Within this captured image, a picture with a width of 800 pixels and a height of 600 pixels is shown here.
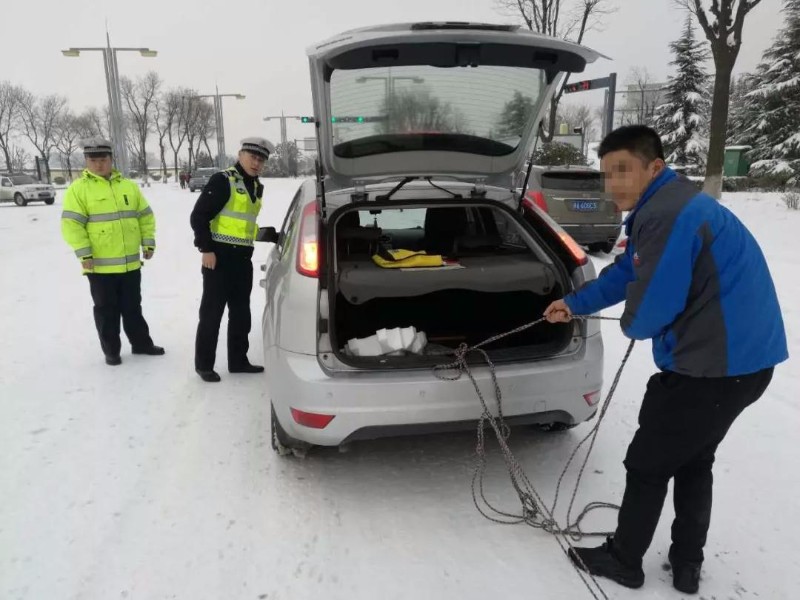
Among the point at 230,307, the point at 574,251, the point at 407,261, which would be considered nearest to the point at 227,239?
the point at 230,307

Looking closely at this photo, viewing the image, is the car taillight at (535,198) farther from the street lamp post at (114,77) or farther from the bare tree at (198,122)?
the bare tree at (198,122)

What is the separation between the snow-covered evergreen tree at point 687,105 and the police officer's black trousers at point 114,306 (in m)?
32.2

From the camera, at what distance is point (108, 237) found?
4.57 m

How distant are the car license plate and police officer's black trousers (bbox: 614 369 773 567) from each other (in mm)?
7715

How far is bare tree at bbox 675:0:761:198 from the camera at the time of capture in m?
13.9

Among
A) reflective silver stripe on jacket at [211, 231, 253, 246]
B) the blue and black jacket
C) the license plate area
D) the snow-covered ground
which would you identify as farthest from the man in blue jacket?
the license plate area

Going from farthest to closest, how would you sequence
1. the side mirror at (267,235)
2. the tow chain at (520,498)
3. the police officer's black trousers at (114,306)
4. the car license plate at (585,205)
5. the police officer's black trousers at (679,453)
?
1. the car license plate at (585,205)
2. the police officer's black trousers at (114,306)
3. the side mirror at (267,235)
4. the tow chain at (520,498)
5. the police officer's black trousers at (679,453)

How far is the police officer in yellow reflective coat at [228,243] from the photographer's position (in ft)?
13.5

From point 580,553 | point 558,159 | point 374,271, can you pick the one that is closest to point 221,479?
point 374,271

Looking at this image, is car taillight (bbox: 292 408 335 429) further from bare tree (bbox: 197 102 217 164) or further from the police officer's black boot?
bare tree (bbox: 197 102 217 164)

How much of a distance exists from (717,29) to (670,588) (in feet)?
51.5

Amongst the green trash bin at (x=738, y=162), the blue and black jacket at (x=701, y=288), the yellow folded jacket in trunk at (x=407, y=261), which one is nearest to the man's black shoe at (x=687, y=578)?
the blue and black jacket at (x=701, y=288)

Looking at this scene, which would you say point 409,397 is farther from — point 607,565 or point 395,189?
point 395,189

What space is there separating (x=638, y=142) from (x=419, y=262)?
151 cm
